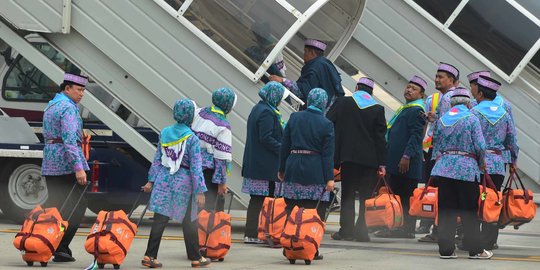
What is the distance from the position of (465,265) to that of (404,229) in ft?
8.43

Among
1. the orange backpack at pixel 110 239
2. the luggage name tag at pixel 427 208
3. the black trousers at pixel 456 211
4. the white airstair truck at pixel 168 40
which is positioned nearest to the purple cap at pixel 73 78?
the orange backpack at pixel 110 239

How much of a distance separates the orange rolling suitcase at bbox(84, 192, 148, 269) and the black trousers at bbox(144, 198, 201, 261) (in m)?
0.23

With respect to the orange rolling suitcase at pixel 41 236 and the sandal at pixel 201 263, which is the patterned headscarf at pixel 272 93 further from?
the orange rolling suitcase at pixel 41 236

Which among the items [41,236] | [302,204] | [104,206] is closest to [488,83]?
[302,204]

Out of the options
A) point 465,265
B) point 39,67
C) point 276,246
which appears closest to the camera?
point 465,265

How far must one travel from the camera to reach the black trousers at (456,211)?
1215cm

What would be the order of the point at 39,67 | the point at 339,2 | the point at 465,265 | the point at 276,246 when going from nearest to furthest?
the point at 465,265 < the point at 276,246 < the point at 39,67 < the point at 339,2

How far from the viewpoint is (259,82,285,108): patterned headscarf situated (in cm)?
1295

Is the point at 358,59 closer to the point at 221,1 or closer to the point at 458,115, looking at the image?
the point at 221,1

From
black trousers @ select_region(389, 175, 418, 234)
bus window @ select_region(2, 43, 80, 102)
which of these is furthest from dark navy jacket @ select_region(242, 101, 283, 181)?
bus window @ select_region(2, 43, 80, 102)

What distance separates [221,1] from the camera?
1358cm

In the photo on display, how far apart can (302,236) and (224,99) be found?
1.67 meters

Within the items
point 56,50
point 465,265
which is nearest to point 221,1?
point 56,50

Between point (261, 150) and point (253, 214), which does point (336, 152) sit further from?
point (253, 214)
